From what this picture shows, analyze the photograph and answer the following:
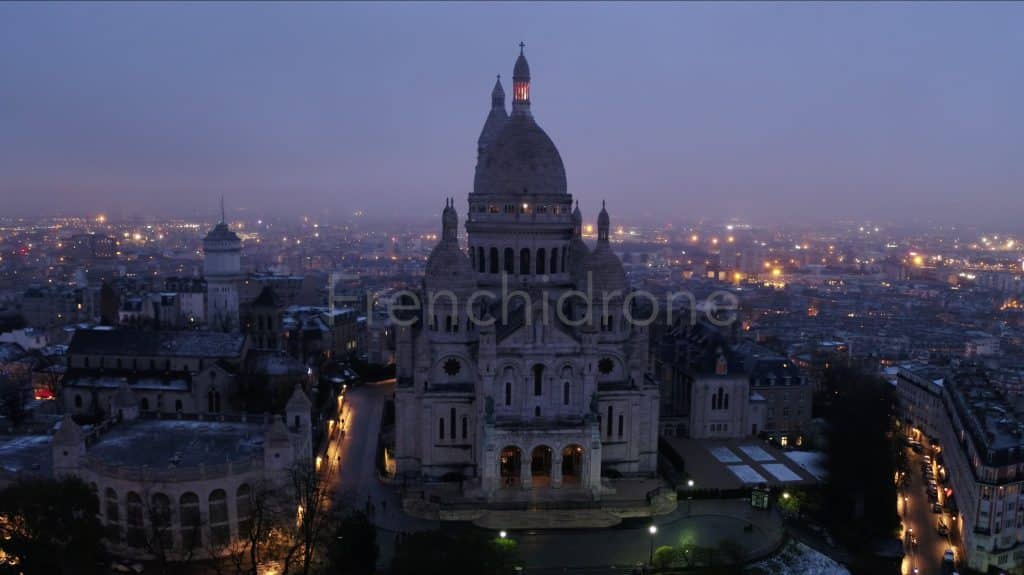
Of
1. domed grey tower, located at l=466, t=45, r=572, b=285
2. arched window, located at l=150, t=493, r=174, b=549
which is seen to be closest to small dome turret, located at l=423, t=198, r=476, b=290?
domed grey tower, located at l=466, t=45, r=572, b=285

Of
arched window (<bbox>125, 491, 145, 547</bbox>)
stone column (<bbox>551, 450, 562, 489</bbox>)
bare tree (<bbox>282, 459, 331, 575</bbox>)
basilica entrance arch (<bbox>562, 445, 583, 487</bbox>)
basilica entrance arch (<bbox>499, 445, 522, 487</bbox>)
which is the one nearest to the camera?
bare tree (<bbox>282, 459, 331, 575</bbox>)

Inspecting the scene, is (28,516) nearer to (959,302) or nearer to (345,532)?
(345,532)

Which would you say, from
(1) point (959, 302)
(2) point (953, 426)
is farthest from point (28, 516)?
(1) point (959, 302)

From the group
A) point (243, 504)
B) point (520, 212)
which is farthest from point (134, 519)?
point (520, 212)

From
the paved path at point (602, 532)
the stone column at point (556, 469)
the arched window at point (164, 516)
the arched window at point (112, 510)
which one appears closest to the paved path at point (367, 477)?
the paved path at point (602, 532)

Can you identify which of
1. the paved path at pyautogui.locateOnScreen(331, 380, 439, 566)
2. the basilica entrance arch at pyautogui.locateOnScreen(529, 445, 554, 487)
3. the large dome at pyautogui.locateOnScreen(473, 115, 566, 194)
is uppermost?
the large dome at pyautogui.locateOnScreen(473, 115, 566, 194)

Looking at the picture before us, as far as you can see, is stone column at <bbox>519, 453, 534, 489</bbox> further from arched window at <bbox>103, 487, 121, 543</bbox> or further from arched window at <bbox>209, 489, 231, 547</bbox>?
arched window at <bbox>103, 487, 121, 543</bbox>

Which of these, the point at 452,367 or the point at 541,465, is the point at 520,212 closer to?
the point at 452,367
